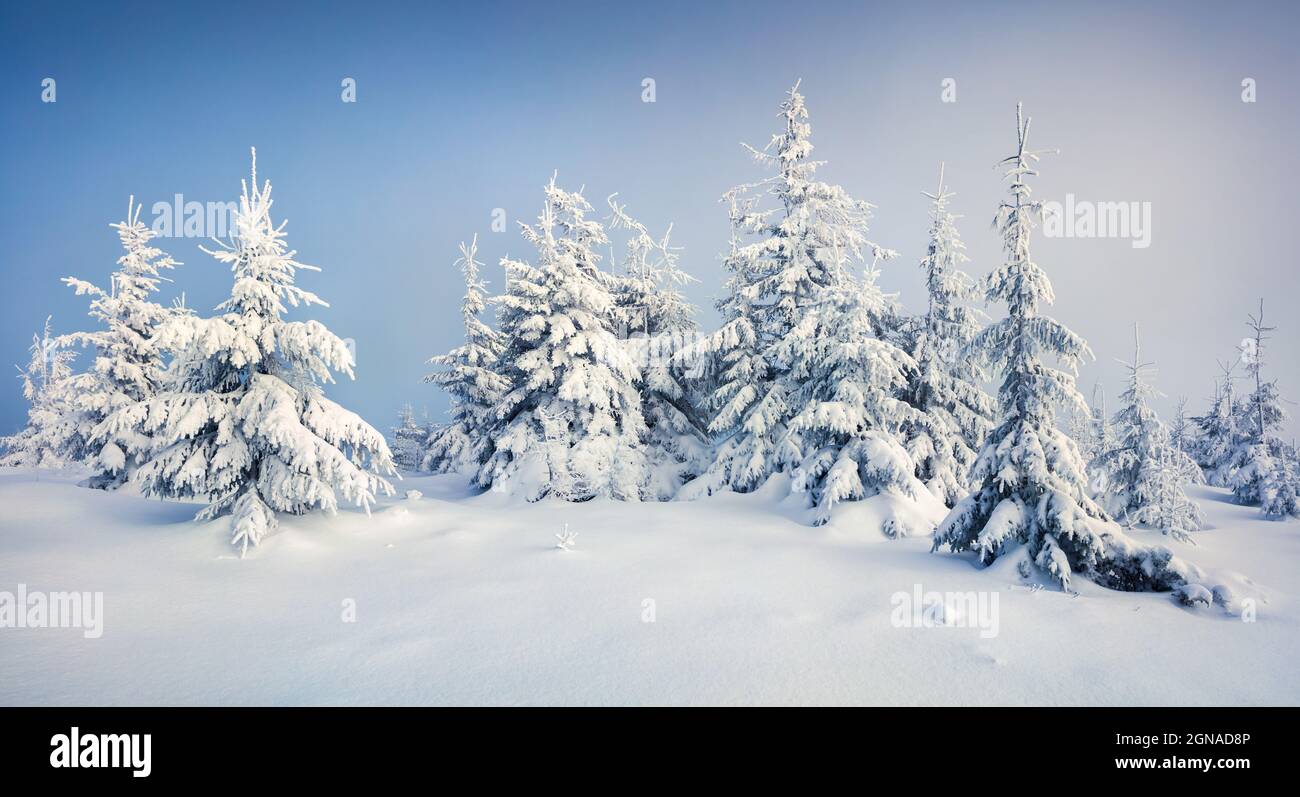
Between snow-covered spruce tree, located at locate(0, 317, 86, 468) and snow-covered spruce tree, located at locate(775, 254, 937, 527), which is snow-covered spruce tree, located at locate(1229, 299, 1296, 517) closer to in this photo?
snow-covered spruce tree, located at locate(775, 254, 937, 527)

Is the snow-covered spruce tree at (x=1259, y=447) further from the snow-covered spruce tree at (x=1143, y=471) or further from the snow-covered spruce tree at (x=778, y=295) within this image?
the snow-covered spruce tree at (x=778, y=295)

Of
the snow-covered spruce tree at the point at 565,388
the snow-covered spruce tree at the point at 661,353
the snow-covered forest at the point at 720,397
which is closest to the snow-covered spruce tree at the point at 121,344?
the snow-covered forest at the point at 720,397

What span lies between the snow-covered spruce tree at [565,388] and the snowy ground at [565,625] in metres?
5.64

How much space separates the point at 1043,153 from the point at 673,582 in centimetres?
1150

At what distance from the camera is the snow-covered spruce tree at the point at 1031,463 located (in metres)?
9.46

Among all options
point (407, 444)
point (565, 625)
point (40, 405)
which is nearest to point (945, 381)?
point (565, 625)

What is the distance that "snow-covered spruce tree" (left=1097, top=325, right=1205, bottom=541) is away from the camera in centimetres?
2084

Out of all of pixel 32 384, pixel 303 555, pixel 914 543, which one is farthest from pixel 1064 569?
pixel 32 384

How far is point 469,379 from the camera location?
26.4 metres

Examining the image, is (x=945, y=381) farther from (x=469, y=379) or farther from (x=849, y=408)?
(x=469, y=379)

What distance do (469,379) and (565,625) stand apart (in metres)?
20.8

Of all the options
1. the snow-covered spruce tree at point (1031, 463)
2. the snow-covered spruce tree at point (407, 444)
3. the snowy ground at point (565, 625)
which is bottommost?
the snow-covered spruce tree at point (407, 444)
